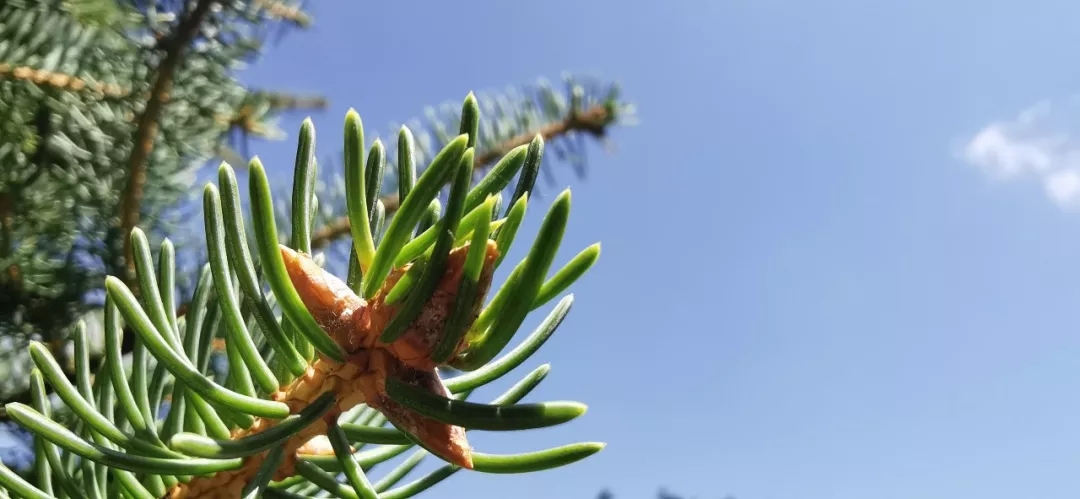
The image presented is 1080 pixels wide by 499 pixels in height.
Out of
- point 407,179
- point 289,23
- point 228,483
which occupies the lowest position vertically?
point 228,483

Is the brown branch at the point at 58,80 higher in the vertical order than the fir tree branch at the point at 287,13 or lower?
lower

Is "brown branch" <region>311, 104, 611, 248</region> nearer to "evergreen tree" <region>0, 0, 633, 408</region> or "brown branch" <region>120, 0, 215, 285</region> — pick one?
"evergreen tree" <region>0, 0, 633, 408</region>

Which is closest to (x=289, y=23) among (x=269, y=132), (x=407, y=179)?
(x=269, y=132)

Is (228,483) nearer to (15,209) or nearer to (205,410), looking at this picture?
(205,410)

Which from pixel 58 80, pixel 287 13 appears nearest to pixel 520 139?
pixel 287 13

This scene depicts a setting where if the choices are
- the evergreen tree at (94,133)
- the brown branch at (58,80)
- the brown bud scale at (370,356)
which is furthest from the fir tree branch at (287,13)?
the brown bud scale at (370,356)

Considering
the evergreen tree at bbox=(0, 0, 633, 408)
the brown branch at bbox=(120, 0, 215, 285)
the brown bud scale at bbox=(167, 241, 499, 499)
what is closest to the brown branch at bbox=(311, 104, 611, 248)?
the evergreen tree at bbox=(0, 0, 633, 408)

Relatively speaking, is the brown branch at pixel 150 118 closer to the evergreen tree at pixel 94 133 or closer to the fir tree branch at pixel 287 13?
the evergreen tree at pixel 94 133
